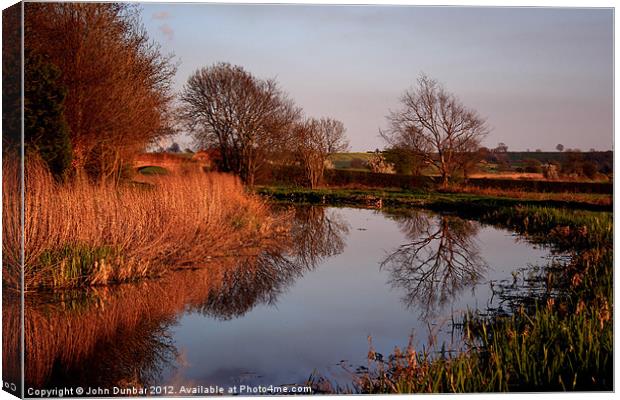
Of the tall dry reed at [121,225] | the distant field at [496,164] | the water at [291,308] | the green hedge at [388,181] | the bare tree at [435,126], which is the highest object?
the bare tree at [435,126]

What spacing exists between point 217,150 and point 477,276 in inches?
160

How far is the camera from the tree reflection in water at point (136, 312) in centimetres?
714

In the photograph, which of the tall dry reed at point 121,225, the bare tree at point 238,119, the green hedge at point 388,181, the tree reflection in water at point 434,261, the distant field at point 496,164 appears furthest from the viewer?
the tree reflection in water at point 434,261

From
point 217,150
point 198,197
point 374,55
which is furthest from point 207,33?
point 198,197

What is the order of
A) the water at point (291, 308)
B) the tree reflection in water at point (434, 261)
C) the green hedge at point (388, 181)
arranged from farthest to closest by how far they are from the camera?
1. the tree reflection in water at point (434, 261)
2. the green hedge at point (388, 181)
3. the water at point (291, 308)

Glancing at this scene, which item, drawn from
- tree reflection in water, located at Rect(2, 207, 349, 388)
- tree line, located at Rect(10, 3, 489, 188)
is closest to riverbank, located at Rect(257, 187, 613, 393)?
tree line, located at Rect(10, 3, 489, 188)

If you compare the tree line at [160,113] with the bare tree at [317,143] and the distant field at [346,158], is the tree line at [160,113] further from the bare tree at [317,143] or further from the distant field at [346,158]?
the distant field at [346,158]

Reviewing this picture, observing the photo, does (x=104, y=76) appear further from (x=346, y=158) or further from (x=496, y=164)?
(x=496, y=164)

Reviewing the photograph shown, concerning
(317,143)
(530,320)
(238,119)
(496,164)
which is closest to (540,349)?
(530,320)

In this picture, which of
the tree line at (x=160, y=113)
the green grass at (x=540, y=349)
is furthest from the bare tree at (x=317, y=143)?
the green grass at (x=540, y=349)

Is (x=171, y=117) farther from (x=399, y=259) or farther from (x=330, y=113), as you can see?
(x=399, y=259)

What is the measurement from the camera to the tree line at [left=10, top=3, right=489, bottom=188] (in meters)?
8.52

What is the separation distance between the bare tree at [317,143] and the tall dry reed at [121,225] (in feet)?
3.55

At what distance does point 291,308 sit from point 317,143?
2.15m
